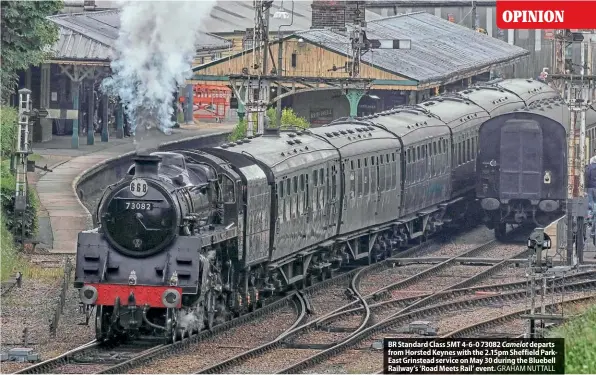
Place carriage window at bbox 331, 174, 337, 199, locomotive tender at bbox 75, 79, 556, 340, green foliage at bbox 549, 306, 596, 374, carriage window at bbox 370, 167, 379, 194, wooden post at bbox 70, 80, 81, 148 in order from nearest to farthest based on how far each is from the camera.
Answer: green foliage at bbox 549, 306, 596, 374, locomotive tender at bbox 75, 79, 556, 340, carriage window at bbox 331, 174, 337, 199, carriage window at bbox 370, 167, 379, 194, wooden post at bbox 70, 80, 81, 148

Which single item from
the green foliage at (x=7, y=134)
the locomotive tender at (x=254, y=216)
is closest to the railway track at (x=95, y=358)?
the locomotive tender at (x=254, y=216)

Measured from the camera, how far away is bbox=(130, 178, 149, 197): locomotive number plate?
19938 millimetres

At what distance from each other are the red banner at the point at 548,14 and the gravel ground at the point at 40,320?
765cm

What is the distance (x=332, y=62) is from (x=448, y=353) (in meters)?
27.6

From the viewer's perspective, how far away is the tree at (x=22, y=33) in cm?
3562

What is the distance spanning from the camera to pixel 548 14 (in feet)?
71.7

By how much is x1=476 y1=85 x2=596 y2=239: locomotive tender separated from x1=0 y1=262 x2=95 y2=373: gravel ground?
11.0m

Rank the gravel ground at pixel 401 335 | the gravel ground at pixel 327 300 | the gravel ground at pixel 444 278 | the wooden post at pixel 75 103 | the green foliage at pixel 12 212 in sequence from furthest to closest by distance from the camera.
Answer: the wooden post at pixel 75 103 < the green foliage at pixel 12 212 < the gravel ground at pixel 444 278 < the gravel ground at pixel 327 300 < the gravel ground at pixel 401 335

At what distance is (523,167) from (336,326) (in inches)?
443

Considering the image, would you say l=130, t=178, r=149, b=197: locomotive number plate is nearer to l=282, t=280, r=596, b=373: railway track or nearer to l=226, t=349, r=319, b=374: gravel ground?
l=226, t=349, r=319, b=374: gravel ground

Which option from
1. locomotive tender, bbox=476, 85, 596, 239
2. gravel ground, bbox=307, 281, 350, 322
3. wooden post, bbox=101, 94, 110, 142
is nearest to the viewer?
gravel ground, bbox=307, 281, 350, 322

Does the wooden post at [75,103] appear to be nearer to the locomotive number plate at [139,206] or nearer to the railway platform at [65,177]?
the railway platform at [65,177]

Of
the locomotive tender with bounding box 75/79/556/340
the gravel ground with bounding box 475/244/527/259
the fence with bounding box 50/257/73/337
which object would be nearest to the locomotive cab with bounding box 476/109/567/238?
the gravel ground with bounding box 475/244/527/259

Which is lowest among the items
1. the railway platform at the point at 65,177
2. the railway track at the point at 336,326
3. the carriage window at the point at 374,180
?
the railway track at the point at 336,326
